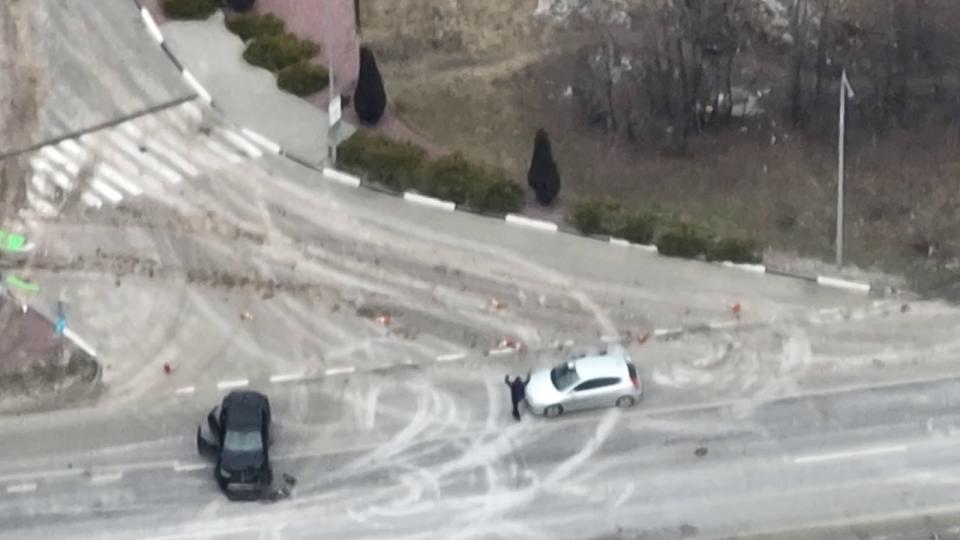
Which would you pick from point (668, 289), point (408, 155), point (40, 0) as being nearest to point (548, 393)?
point (668, 289)

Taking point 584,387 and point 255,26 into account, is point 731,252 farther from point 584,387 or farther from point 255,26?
point 255,26

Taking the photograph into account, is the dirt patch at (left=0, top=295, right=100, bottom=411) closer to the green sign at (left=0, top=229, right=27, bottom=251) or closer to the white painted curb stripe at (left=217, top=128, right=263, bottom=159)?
the green sign at (left=0, top=229, right=27, bottom=251)

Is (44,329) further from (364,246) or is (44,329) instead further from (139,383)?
(364,246)

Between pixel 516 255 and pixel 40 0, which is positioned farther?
pixel 40 0

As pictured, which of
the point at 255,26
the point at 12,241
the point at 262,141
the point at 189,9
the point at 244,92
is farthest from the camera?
the point at 189,9

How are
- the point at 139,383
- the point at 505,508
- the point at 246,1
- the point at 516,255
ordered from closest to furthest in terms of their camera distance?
the point at 505,508 → the point at 139,383 → the point at 516,255 → the point at 246,1

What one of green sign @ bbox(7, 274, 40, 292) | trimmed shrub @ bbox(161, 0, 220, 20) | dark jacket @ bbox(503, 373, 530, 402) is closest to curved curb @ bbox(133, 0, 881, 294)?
trimmed shrub @ bbox(161, 0, 220, 20)

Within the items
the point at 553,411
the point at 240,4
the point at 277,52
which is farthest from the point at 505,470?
the point at 240,4
